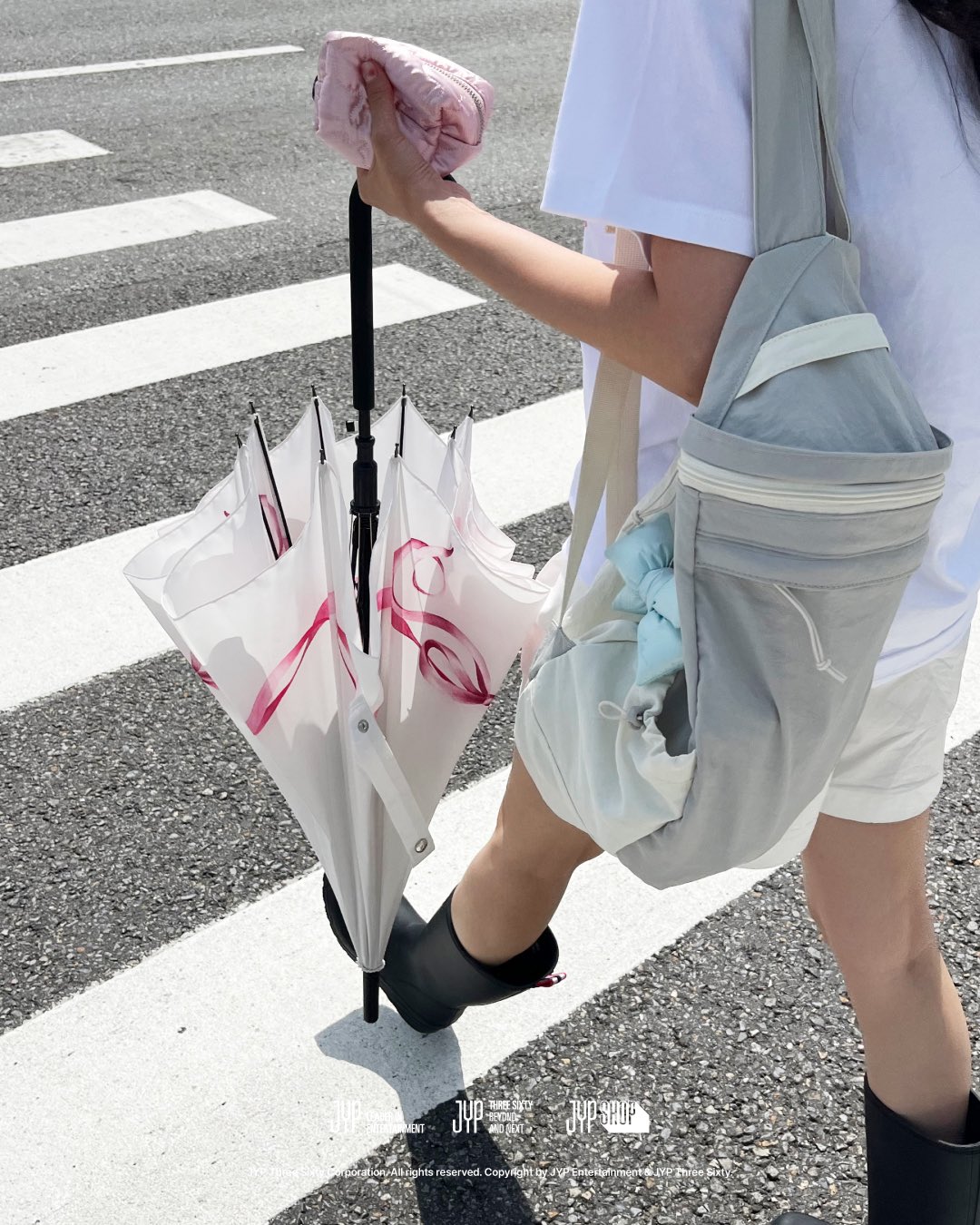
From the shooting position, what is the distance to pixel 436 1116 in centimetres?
209

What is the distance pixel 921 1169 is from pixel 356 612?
0.97 m

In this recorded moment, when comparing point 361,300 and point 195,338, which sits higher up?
point 361,300

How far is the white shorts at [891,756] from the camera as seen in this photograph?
4.99 ft

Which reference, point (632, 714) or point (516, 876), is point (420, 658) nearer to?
point (516, 876)

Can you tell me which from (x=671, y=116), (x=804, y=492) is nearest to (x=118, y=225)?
(x=671, y=116)

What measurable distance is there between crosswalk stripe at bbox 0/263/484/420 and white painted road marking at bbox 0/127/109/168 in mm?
1923

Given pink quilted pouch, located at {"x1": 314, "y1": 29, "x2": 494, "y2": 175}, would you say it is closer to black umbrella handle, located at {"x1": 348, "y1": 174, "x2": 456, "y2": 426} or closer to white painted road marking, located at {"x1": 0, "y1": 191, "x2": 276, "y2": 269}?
black umbrella handle, located at {"x1": 348, "y1": 174, "x2": 456, "y2": 426}

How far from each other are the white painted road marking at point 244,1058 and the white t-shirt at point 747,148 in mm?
1378

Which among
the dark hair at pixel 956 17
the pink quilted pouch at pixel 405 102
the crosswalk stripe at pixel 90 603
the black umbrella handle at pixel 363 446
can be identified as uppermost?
the dark hair at pixel 956 17

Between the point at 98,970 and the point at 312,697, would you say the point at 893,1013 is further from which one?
the point at 98,970

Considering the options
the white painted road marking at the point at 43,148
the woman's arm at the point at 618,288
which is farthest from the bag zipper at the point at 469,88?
the white painted road marking at the point at 43,148

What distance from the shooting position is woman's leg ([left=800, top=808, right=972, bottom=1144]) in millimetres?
1570

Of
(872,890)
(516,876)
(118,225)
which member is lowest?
(118,225)

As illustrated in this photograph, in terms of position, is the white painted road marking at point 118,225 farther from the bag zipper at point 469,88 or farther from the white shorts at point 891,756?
the white shorts at point 891,756
